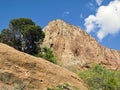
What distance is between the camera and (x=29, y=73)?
4075cm

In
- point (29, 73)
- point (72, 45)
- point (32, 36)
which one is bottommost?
point (29, 73)

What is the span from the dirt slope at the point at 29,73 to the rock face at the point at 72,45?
56.2 metres

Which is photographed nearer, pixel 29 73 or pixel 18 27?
pixel 29 73

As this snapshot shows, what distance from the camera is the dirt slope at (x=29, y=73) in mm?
39312

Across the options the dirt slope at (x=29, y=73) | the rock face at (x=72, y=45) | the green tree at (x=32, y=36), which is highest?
the rock face at (x=72, y=45)

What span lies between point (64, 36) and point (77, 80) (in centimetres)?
6438

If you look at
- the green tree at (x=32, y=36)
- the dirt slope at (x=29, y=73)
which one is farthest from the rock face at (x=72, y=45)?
the dirt slope at (x=29, y=73)

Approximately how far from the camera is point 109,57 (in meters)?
118

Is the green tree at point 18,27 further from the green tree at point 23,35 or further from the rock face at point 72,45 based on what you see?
the rock face at point 72,45

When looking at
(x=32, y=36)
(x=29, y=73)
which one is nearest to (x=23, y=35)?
(x=32, y=36)

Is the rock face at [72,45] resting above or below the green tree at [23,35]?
above

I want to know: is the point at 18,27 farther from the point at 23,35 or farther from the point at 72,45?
the point at 72,45

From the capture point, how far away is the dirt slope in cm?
3931

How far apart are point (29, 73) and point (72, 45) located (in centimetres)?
6695
